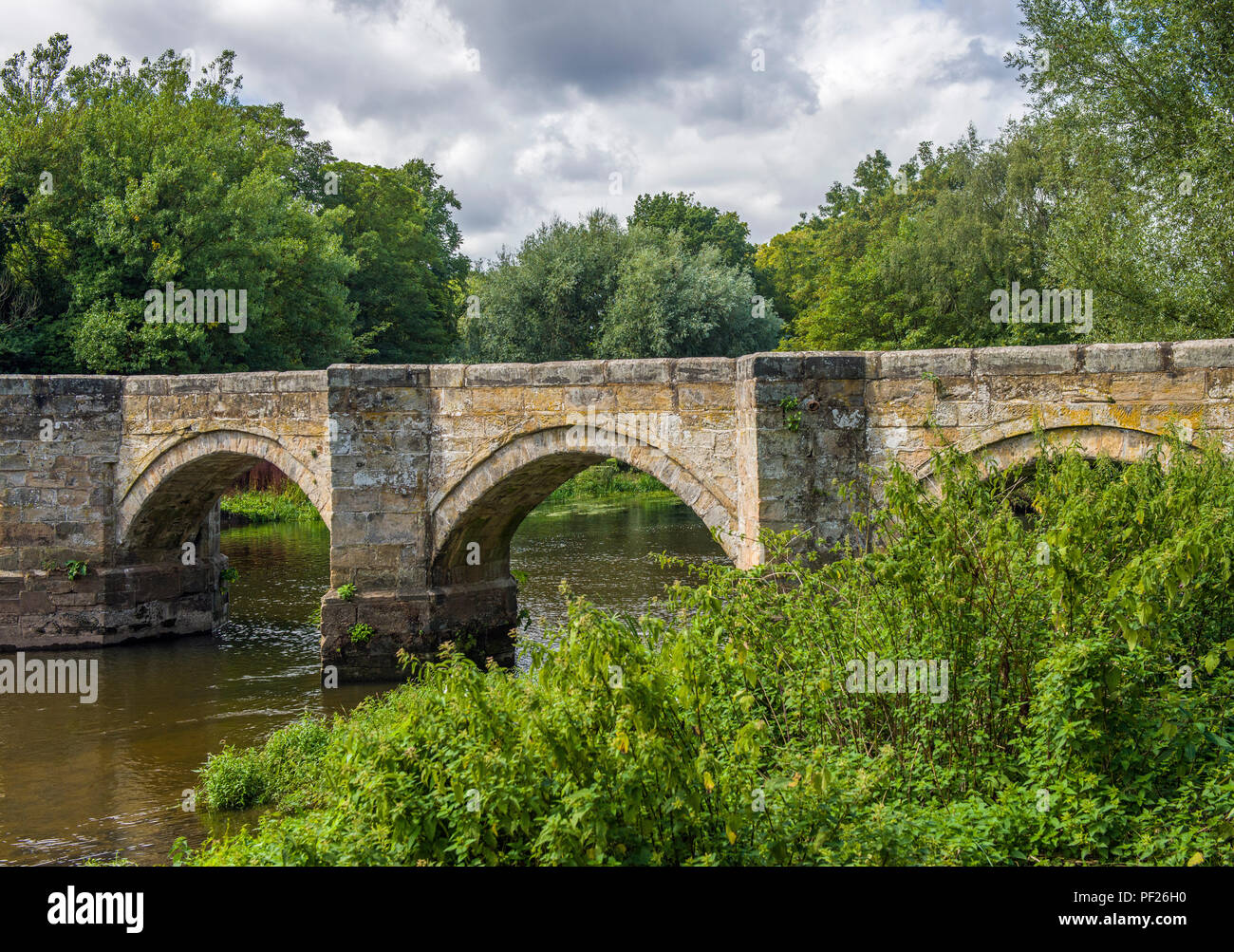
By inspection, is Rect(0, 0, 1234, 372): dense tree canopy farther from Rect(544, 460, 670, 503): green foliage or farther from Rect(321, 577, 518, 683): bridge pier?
Rect(321, 577, 518, 683): bridge pier

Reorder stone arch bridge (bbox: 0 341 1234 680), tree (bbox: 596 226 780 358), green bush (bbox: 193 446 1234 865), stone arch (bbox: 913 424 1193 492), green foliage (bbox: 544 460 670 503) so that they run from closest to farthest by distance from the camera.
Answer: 1. green bush (bbox: 193 446 1234 865)
2. stone arch (bbox: 913 424 1193 492)
3. stone arch bridge (bbox: 0 341 1234 680)
4. tree (bbox: 596 226 780 358)
5. green foliage (bbox: 544 460 670 503)

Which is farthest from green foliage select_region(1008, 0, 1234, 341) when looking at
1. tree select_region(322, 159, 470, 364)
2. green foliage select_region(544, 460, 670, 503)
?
tree select_region(322, 159, 470, 364)

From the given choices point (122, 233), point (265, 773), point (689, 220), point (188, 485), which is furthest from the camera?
point (689, 220)

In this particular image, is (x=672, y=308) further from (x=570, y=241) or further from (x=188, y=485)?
(x=188, y=485)

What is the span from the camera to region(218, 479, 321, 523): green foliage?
78.1 feet

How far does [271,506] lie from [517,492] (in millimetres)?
15629

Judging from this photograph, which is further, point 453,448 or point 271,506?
point 271,506

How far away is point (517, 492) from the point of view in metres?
10.6

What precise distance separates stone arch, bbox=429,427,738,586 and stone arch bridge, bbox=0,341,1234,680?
2cm

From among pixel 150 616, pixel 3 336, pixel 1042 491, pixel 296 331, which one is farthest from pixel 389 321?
pixel 1042 491

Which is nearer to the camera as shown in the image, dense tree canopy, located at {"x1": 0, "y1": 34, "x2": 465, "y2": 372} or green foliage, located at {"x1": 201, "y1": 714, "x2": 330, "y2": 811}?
green foliage, located at {"x1": 201, "y1": 714, "x2": 330, "y2": 811}

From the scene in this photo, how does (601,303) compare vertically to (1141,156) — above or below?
above

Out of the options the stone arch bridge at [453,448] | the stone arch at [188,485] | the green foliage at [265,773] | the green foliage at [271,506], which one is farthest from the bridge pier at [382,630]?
the green foliage at [271,506]

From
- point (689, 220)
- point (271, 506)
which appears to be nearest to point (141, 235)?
point (271, 506)
